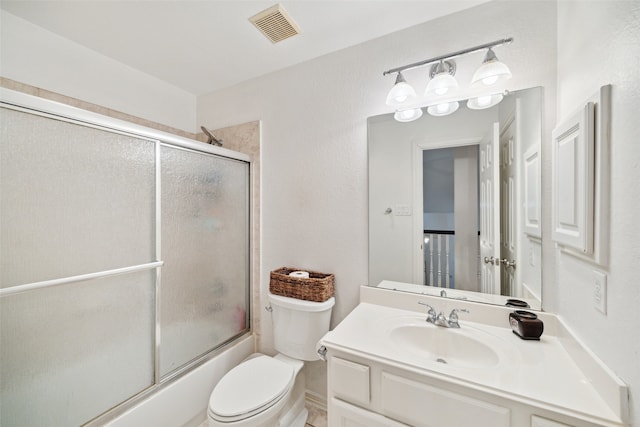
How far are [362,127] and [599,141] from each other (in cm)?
102

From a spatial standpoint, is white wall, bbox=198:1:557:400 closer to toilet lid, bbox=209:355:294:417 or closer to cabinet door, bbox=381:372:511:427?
toilet lid, bbox=209:355:294:417

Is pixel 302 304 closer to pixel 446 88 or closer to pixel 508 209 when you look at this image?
pixel 508 209

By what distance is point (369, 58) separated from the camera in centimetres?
148

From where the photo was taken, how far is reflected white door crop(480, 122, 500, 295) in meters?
1.20

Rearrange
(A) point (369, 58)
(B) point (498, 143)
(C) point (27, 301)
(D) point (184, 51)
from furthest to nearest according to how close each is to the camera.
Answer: (D) point (184, 51) < (A) point (369, 58) < (B) point (498, 143) < (C) point (27, 301)

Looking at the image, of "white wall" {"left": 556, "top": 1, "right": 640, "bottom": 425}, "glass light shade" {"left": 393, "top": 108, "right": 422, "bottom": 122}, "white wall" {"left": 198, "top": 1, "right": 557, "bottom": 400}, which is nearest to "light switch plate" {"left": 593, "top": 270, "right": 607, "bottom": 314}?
"white wall" {"left": 556, "top": 1, "right": 640, "bottom": 425}

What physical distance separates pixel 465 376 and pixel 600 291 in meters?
0.47

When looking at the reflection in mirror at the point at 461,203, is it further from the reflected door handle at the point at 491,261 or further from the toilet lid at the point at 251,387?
the toilet lid at the point at 251,387

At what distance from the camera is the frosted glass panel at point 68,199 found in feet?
3.02

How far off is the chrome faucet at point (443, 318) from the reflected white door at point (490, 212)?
0.21m

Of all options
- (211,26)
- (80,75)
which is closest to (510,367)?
(211,26)

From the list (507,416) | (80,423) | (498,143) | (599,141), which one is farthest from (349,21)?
(80,423)

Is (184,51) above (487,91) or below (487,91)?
above

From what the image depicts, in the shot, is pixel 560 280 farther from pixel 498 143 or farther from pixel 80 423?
pixel 80 423
